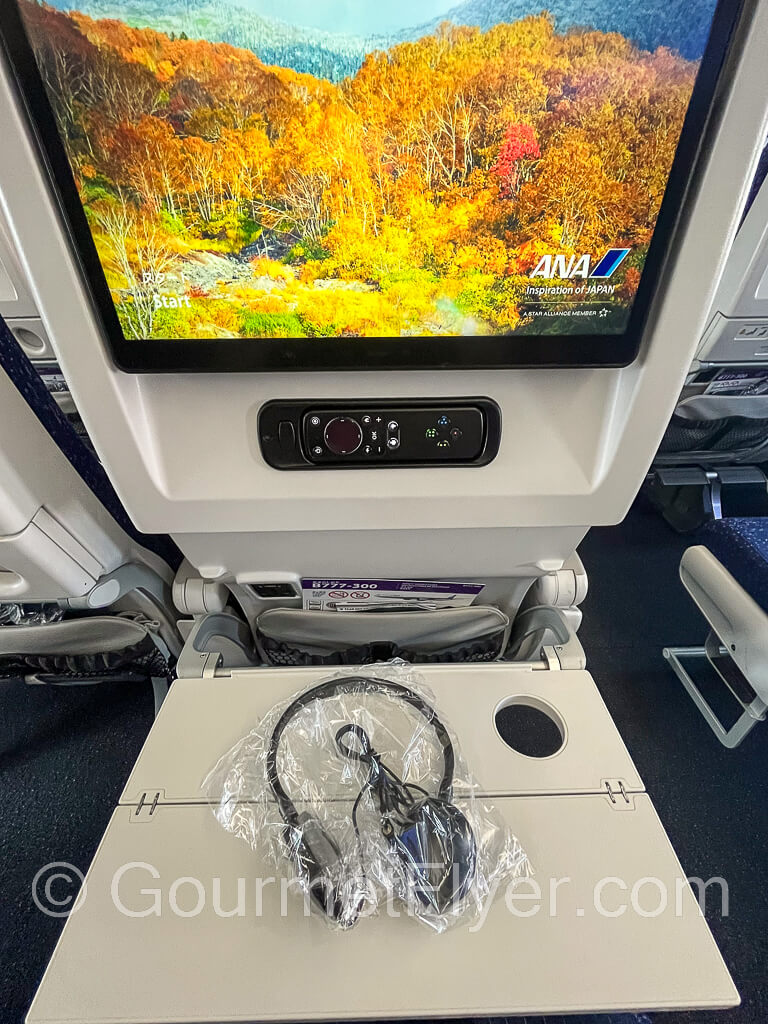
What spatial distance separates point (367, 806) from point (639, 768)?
1117 millimetres

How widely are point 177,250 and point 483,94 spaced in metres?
0.29

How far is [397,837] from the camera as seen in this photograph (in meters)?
0.59

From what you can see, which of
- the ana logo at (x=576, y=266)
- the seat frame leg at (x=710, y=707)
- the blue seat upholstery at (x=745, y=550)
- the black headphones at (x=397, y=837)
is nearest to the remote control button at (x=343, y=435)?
the ana logo at (x=576, y=266)

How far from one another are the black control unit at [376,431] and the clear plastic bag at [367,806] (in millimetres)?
306

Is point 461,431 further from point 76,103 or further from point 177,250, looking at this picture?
point 76,103

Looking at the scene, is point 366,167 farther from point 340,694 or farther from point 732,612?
point 732,612

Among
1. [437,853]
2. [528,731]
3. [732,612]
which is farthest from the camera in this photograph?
[528,731]

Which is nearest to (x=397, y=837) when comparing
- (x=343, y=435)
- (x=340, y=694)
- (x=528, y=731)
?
(x=340, y=694)

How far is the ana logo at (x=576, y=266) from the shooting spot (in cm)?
51

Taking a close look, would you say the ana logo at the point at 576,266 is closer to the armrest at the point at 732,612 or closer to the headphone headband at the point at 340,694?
the headphone headband at the point at 340,694

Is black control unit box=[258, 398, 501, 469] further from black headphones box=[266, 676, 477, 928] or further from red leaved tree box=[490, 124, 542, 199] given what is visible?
black headphones box=[266, 676, 477, 928]

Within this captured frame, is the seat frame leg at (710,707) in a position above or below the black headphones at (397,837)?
below

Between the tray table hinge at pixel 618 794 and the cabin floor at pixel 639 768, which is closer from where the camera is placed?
the tray table hinge at pixel 618 794

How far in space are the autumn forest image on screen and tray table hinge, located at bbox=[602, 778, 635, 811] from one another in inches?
19.9
